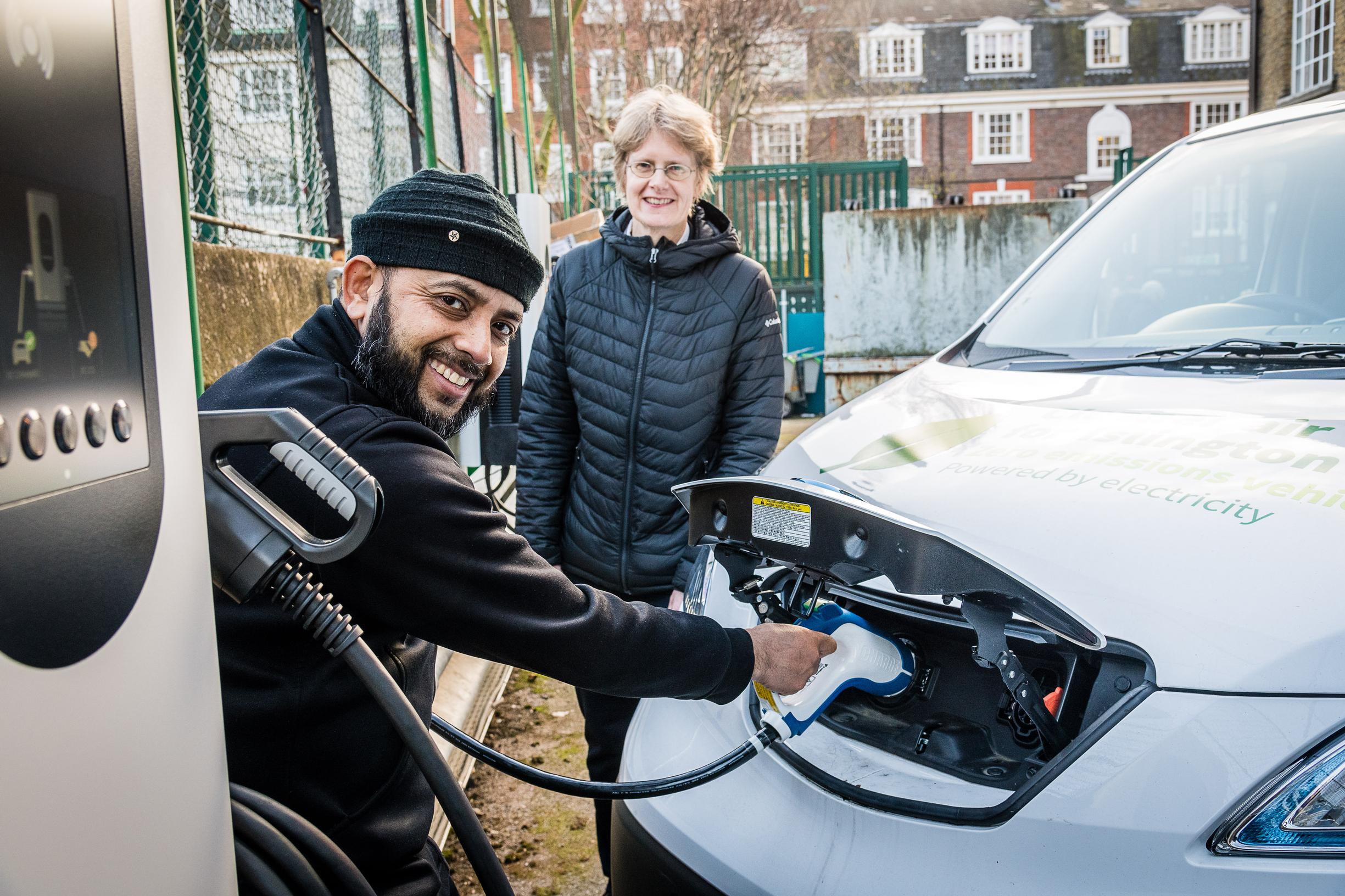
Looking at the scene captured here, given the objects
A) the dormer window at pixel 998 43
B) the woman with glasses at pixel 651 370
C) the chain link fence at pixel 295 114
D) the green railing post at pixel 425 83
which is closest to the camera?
the woman with glasses at pixel 651 370

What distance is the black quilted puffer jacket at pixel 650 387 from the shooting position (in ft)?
9.44

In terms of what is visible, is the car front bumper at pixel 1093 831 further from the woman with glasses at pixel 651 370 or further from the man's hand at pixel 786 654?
the woman with glasses at pixel 651 370

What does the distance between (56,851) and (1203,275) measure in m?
2.73

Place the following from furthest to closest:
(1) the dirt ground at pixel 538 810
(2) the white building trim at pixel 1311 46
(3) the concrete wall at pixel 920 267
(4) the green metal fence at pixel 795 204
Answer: (2) the white building trim at pixel 1311 46, (4) the green metal fence at pixel 795 204, (3) the concrete wall at pixel 920 267, (1) the dirt ground at pixel 538 810

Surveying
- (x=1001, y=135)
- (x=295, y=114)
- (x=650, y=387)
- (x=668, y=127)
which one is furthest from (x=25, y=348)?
(x=1001, y=135)

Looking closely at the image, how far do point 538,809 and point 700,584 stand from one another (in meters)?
1.76

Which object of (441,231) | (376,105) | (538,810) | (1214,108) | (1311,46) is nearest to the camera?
(441,231)

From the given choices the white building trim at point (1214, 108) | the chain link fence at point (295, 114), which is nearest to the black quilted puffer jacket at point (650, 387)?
the chain link fence at point (295, 114)

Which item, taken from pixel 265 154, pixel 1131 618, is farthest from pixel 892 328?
pixel 1131 618

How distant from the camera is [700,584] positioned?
2299mm

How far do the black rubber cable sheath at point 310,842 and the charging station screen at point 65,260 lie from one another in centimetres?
70

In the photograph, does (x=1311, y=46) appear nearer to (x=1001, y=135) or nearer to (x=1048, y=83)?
(x=1001, y=135)

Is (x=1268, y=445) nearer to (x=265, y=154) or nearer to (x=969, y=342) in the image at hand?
(x=969, y=342)

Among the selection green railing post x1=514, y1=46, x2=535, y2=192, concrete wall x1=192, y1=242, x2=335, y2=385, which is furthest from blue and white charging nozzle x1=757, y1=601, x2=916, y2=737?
green railing post x1=514, y1=46, x2=535, y2=192
